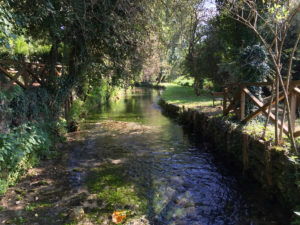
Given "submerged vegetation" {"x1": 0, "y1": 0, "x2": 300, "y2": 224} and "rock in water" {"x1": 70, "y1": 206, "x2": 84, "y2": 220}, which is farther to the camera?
"submerged vegetation" {"x1": 0, "y1": 0, "x2": 300, "y2": 224}

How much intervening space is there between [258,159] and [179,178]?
2.29 meters

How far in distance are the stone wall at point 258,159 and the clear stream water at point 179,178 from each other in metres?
0.35

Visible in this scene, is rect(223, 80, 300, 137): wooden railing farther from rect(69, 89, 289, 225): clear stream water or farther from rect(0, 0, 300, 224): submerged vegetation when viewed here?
rect(69, 89, 289, 225): clear stream water

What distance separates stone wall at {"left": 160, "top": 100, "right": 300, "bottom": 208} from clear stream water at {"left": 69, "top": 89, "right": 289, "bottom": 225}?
35 cm

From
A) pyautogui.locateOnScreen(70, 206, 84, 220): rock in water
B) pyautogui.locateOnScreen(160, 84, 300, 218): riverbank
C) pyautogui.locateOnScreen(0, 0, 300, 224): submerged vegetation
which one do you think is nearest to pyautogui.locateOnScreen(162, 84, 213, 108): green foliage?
pyautogui.locateOnScreen(0, 0, 300, 224): submerged vegetation

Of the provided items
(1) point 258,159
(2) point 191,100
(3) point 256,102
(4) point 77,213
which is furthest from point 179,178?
(2) point 191,100

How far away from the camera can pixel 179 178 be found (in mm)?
6891

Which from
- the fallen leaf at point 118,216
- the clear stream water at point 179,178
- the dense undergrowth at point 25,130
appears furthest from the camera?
the dense undergrowth at point 25,130

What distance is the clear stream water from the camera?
502 cm

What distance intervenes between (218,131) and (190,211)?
472cm

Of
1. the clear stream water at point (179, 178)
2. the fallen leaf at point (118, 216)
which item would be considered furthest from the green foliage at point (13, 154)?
the fallen leaf at point (118, 216)

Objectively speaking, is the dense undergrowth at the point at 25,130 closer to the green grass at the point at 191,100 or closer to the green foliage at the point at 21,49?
the green foliage at the point at 21,49

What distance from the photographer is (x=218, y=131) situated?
927 centimetres

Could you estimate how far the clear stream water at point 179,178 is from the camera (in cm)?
502
